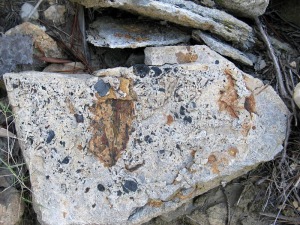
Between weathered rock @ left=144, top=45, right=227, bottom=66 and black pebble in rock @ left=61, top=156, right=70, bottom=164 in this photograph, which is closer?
Answer: black pebble in rock @ left=61, top=156, right=70, bottom=164

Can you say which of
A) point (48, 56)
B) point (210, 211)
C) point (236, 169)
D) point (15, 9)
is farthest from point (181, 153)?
point (15, 9)

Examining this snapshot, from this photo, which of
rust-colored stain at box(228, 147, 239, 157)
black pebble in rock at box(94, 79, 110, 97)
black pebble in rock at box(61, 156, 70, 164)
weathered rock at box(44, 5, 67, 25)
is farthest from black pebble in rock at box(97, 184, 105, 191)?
weathered rock at box(44, 5, 67, 25)

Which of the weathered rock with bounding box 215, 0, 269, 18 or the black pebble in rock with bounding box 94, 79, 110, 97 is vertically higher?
the weathered rock with bounding box 215, 0, 269, 18

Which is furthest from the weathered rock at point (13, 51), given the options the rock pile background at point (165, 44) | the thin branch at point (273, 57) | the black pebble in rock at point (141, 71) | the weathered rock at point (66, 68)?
the thin branch at point (273, 57)

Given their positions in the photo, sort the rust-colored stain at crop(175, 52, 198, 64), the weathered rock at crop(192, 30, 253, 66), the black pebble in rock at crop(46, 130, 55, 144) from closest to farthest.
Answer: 1. the black pebble in rock at crop(46, 130, 55, 144)
2. the rust-colored stain at crop(175, 52, 198, 64)
3. the weathered rock at crop(192, 30, 253, 66)

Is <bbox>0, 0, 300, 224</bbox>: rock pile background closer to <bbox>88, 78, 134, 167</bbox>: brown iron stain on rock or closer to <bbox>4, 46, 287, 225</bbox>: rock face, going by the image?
<bbox>4, 46, 287, 225</bbox>: rock face

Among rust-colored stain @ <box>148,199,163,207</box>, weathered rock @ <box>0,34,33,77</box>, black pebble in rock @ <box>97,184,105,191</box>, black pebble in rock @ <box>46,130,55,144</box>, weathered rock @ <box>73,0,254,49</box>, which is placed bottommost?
rust-colored stain @ <box>148,199,163,207</box>
